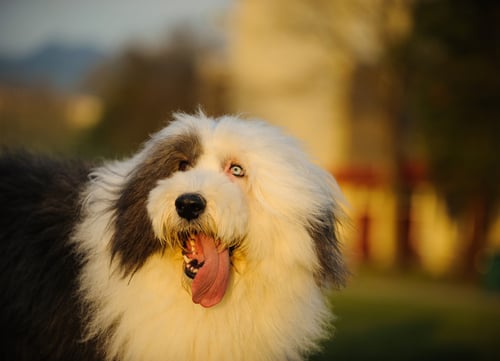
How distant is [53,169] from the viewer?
4.23m

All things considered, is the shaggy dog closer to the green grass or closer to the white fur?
the white fur

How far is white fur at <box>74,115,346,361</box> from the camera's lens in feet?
11.2

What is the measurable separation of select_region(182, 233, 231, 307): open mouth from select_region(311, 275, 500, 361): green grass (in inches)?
53.1

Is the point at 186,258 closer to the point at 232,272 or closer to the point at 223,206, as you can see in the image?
the point at 232,272

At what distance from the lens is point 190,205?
10.7ft

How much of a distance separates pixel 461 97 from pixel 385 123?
15.6 ft

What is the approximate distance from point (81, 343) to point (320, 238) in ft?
4.22

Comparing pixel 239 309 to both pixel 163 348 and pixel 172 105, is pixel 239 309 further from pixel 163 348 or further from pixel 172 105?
pixel 172 105

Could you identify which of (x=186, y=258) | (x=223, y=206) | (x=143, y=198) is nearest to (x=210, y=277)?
(x=186, y=258)

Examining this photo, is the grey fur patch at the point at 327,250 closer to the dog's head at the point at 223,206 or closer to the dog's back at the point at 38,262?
the dog's head at the point at 223,206

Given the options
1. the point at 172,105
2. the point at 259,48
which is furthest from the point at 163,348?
the point at 172,105

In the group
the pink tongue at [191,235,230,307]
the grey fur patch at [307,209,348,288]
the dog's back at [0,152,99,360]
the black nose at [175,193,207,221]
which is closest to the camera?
the black nose at [175,193,207,221]

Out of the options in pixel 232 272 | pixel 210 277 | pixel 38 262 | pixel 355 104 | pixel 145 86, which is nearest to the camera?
pixel 210 277

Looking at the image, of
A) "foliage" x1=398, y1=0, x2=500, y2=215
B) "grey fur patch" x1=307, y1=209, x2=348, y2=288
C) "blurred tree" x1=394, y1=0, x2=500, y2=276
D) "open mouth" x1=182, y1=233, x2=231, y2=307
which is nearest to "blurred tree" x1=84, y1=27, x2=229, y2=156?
"blurred tree" x1=394, y1=0, x2=500, y2=276
